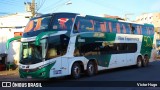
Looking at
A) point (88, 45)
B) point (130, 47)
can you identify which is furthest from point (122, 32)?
point (88, 45)

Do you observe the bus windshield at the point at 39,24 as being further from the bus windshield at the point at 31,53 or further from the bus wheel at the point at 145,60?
the bus wheel at the point at 145,60

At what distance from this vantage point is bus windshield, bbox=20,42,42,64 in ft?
55.1

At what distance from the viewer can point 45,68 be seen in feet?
54.5

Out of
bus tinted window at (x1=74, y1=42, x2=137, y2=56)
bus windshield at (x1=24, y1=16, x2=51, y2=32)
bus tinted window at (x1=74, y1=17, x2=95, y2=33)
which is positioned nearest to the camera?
bus windshield at (x1=24, y1=16, x2=51, y2=32)

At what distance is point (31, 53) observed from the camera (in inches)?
672

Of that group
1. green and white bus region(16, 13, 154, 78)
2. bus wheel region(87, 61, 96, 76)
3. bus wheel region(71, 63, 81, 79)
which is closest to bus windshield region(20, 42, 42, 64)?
green and white bus region(16, 13, 154, 78)

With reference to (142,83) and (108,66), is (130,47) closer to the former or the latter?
(108,66)

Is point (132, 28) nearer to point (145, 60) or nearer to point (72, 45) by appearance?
point (145, 60)

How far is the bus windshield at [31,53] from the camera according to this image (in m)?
16.8

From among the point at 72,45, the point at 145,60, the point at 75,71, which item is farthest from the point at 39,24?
the point at 145,60

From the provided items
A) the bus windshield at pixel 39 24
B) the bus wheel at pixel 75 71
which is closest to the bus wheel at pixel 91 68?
the bus wheel at pixel 75 71

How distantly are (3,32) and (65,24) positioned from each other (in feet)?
60.3

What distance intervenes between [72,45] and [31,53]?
2.52 m

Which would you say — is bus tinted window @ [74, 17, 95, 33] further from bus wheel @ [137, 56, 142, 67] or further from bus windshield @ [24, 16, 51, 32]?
bus wheel @ [137, 56, 142, 67]
